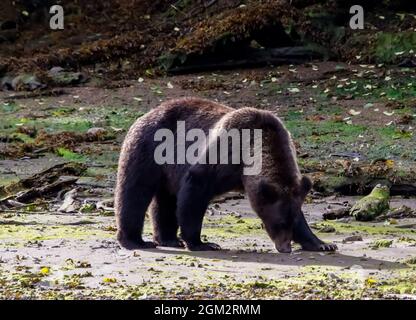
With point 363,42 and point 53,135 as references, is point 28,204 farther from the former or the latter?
point 363,42

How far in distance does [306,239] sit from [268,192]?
25.9 inches

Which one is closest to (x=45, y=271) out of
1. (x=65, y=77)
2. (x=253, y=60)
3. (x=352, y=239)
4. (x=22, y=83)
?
(x=352, y=239)

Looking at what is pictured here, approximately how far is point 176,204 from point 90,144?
7.70 metres

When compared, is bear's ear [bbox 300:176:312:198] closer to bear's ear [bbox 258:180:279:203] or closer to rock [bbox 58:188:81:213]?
bear's ear [bbox 258:180:279:203]

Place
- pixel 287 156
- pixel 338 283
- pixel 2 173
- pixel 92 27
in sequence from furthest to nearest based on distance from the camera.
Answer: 1. pixel 92 27
2. pixel 2 173
3. pixel 287 156
4. pixel 338 283

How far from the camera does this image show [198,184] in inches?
456

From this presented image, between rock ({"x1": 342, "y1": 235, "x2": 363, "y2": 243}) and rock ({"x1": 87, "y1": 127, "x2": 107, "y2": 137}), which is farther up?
rock ({"x1": 87, "y1": 127, "x2": 107, "y2": 137})

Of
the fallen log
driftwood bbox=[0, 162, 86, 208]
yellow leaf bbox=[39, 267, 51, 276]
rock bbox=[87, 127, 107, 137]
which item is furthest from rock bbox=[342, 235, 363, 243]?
the fallen log

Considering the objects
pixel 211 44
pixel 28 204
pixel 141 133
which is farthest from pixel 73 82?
pixel 141 133

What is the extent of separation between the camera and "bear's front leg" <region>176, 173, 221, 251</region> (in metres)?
11.6

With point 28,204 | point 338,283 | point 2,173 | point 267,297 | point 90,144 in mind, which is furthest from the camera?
point 90,144

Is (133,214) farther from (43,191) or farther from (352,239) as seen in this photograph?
(43,191)

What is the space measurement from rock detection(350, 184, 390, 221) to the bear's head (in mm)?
2771

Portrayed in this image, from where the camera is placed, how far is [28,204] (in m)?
15.0
